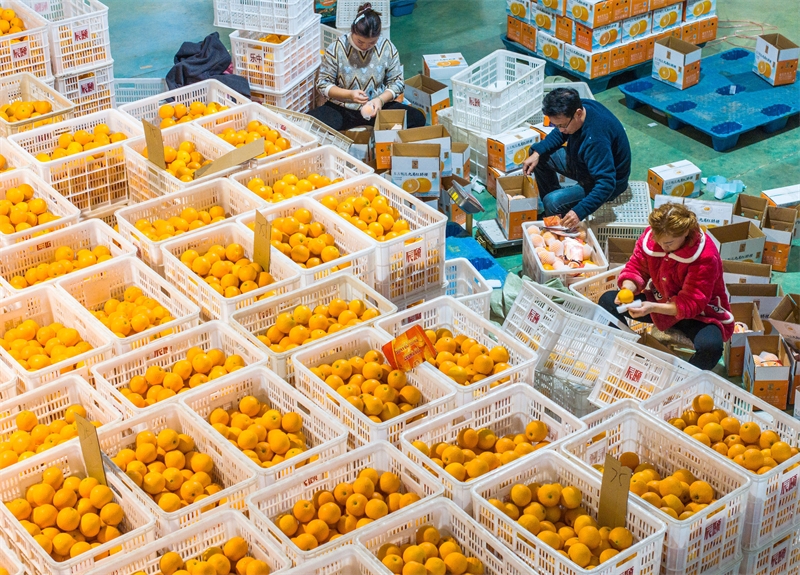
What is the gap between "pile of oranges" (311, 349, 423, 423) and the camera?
4.03 m

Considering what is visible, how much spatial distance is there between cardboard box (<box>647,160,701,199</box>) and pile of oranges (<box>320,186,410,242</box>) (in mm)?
2788

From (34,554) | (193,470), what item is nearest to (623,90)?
(193,470)

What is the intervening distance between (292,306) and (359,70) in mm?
3441

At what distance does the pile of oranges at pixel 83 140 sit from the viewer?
593cm

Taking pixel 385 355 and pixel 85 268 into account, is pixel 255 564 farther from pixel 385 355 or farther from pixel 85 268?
pixel 85 268

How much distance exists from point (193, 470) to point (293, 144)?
2.77m

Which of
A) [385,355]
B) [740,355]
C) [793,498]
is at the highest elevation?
[385,355]

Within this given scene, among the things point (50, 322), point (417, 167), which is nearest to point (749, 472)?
point (50, 322)

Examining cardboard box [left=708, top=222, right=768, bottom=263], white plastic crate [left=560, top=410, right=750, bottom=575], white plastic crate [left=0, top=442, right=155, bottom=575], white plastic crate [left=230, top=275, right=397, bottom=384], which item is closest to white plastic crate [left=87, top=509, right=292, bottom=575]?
white plastic crate [left=0, top=442, right=155, bottom=575]

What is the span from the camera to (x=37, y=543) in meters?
3.36

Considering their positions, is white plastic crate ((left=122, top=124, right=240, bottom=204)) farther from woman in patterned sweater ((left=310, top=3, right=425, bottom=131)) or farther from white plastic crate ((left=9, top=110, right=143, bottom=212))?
woman in patterned sweater ((left=310, top=3, right=425, bottom=131))

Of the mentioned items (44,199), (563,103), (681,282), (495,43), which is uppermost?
(563,103)

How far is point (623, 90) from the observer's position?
9000 mm

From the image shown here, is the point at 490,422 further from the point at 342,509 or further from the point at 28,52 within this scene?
the point at 28,52
